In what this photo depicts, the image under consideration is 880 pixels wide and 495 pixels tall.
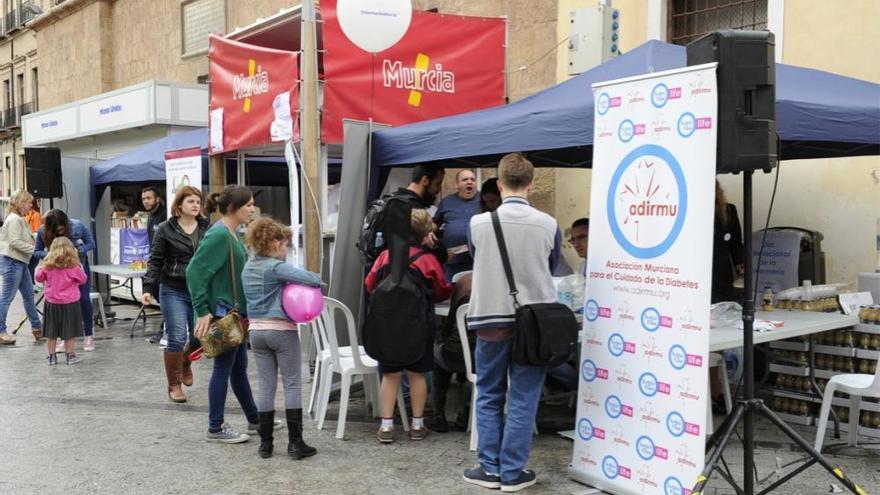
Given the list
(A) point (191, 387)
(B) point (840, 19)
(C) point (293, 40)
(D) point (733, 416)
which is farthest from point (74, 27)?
(D) point (733, 416)

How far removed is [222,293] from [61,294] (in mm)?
3666

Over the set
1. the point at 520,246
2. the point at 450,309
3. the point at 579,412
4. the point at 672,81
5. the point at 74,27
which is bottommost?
the point at 579,412

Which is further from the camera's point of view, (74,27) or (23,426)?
(74,27)

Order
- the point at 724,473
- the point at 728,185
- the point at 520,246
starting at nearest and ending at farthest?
1. the point at 724,473
2. the point at 520,246
3. the point at 728,185

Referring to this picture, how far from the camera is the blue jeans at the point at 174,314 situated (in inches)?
229

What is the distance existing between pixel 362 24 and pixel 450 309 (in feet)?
8.37

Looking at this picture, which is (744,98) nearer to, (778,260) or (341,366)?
(341,366)

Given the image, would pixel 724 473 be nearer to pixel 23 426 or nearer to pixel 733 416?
pixel 733 416

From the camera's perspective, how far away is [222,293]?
4.86m

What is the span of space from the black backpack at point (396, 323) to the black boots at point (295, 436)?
0.56 metres

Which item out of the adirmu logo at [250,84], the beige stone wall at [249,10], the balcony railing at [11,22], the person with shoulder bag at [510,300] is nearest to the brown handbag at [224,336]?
the person with shoulder bag at [510,300]

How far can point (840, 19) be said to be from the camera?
6.84 m

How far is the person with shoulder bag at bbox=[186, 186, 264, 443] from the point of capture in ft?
15.5

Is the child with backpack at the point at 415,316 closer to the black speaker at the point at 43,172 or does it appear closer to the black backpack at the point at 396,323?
the black backpack at the point at 396,323
